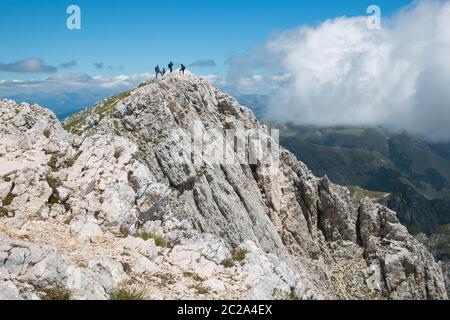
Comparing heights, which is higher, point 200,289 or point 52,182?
point 52,182

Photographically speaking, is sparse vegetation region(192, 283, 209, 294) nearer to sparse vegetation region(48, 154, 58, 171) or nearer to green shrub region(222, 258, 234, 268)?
green shrub region(222, 258, 234, 268)

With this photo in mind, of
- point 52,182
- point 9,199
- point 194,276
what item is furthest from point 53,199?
point 194,276

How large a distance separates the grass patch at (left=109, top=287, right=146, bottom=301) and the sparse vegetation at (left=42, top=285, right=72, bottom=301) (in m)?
2.10

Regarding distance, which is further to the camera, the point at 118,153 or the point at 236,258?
the point at 118,153

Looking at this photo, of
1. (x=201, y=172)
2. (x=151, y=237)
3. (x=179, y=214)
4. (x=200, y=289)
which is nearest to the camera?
(x=200, y=289)

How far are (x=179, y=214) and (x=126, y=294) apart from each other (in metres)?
29.2

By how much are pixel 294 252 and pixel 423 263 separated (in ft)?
107

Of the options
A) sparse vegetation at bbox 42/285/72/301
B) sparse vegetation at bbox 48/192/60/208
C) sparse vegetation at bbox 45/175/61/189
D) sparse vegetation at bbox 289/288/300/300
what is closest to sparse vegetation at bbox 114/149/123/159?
sparse vegetation at bbox 45/175/61/189

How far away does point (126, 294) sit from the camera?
20.5 m

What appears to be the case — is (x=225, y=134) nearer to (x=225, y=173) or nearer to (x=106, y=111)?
(x=225, y=173)

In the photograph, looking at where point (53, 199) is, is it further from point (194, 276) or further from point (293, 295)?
point (293, 295)

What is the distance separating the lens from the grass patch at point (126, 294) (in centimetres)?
2020

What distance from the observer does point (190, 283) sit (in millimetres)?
23766
